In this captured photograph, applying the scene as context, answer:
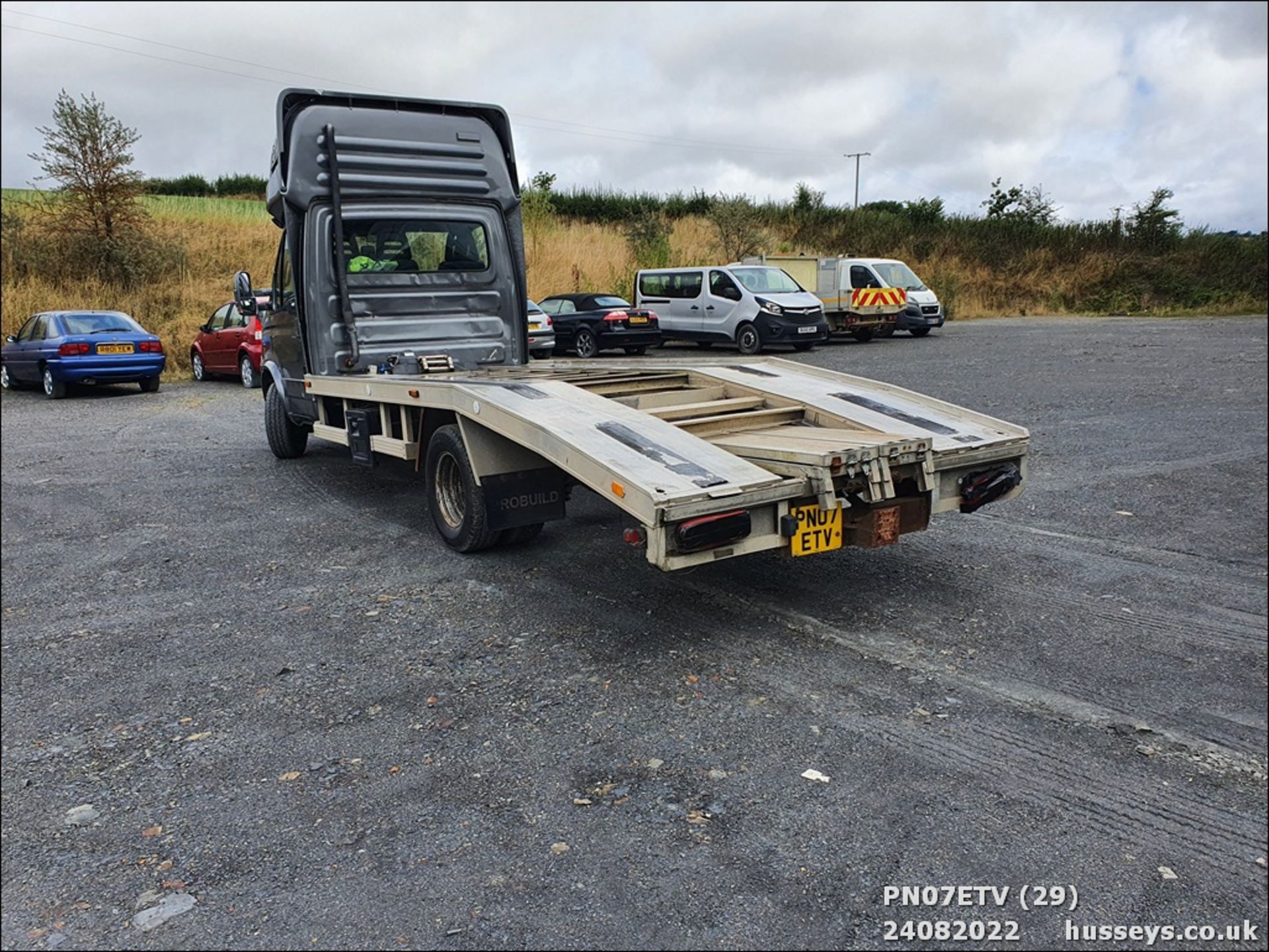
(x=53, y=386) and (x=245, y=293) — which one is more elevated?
(x=245, y=293)

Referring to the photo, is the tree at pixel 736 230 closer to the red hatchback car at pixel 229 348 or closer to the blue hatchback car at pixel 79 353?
the red hatchback car at pixel 229 348

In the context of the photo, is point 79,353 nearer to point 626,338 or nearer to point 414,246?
point 414,246

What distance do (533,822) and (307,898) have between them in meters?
0.66

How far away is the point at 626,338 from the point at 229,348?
7526 mm

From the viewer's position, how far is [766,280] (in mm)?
19656

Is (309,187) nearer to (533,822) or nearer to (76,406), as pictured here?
(76,406)

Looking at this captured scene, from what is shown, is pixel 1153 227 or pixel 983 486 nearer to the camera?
pixel 983 486

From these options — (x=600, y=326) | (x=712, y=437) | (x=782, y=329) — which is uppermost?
(x=600, y=326)

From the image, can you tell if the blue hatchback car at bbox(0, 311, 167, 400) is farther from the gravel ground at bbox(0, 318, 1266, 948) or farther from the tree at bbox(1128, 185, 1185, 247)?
the tree at bbox(1128, 185, 1185, 247)

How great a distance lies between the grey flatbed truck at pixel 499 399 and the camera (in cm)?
402

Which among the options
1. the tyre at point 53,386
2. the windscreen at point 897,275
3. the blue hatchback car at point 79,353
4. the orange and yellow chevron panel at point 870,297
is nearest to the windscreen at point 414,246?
the blue hatchback car at point 79,353

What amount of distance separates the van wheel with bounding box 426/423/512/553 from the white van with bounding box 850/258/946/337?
58.2 feet

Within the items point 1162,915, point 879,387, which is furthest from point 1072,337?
point 1162,915

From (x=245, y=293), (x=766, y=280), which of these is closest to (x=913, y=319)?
(x=766, y=280)
